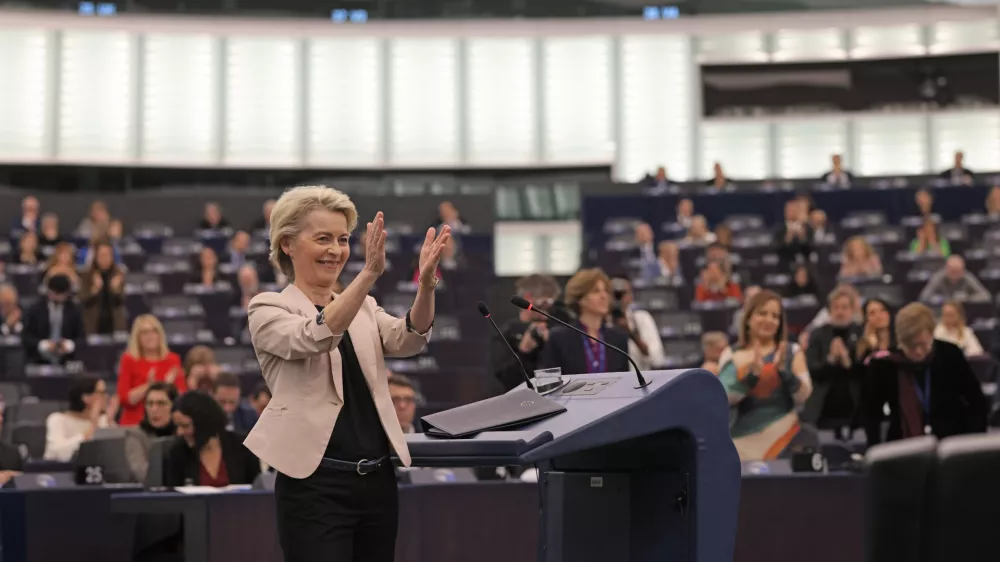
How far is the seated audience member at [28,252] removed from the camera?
12922mm

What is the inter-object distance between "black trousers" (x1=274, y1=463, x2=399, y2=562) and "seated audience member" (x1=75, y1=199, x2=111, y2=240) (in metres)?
11.1

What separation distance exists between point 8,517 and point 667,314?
7.43 meters

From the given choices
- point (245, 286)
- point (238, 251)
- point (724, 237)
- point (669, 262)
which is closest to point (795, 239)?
point (724, 237)

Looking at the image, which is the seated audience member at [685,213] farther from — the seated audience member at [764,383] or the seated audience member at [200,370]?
the seated audience member at [764,383]

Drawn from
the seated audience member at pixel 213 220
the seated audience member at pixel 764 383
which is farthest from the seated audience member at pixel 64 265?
the seated audience member at pixel 764 383

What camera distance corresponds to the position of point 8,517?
4.05m

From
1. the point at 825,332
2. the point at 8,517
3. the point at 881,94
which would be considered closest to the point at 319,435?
the point at 8,517

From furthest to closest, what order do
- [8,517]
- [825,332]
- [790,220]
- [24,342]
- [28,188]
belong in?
1. [28,188]
2. [790,220]
3. [24,342]
4. [825,332]
5. [8,517]

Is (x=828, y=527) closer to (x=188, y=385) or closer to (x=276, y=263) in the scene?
(x=276, y=263)

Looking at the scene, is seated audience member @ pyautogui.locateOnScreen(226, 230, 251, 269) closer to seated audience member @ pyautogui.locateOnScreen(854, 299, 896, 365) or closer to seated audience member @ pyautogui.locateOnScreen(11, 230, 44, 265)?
seated audience member @ pyautogui.locateOnScreen(11, 230, 44, 265)

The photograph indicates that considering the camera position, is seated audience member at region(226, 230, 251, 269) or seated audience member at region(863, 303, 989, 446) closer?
seated audience member at region(863, 303, 989, 446)

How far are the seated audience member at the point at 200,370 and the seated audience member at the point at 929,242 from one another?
23.7 ft

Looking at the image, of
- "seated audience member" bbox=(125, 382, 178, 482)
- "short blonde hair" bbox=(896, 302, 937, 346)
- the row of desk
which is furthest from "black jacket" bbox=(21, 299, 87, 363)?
"short blonde hair" bbox=(896, 302, 937, 346)

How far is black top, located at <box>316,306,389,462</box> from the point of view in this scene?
283cm
